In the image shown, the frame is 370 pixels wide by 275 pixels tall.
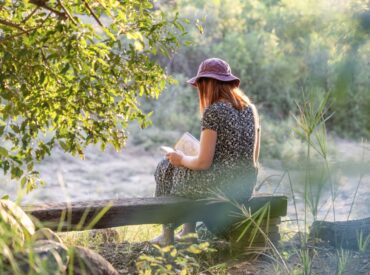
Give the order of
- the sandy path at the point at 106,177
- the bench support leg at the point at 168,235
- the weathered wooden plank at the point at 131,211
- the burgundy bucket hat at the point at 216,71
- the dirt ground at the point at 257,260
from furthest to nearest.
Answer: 1. the sandy path at the point at 106,177
2. the bench support leg at the point at 168,235
3. the burgundy bucket hat at the point at 216,71
4. the dirt ground at the point at 257,260
5. the weathered wooden plank at the point at 131,211

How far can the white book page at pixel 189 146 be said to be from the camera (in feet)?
12.1

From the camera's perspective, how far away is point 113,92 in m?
3.41

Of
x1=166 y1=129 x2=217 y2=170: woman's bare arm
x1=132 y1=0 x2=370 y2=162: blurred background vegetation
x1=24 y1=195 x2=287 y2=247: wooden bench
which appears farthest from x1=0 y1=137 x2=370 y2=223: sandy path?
x1=166 y1=129 x2=217 y2=170: woman's bare arm

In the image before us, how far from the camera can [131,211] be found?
340 centimetres

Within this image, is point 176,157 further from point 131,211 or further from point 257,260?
point 257,260

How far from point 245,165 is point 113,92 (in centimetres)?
74

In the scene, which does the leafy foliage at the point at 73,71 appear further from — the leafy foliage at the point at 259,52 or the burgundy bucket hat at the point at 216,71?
the leafy foliage at the point at 259,52

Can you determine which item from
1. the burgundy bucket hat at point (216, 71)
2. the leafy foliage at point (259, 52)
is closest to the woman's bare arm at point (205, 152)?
the burgundy bucket hat at point (216, 71)

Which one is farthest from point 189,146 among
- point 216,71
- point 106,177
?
point 106,177

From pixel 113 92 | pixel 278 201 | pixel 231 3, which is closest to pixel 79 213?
pixel 113 92

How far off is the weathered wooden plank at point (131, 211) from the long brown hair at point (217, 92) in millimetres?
457

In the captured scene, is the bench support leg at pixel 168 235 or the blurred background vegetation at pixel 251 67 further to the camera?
the blurred background vegetation at pixel 251 67

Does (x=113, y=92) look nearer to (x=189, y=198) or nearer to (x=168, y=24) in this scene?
(x=168, y=24)

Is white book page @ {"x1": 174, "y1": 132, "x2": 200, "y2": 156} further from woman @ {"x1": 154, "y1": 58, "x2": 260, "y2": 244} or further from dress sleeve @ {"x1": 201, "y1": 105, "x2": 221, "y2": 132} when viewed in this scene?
dress sleeve @ {"x1": 201, "y1": 105, "x2": 221, "y2": 132}
